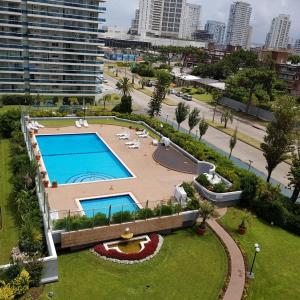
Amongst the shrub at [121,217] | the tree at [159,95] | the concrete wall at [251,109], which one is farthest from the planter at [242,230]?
the concrete wall at [251,109]

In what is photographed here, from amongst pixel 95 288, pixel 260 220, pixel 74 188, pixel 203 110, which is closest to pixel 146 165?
pixel 74 188

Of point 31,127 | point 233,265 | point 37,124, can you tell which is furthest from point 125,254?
point 37,124

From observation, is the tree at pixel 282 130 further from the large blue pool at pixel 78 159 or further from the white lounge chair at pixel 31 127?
the white lounge chair at pixel 31 127

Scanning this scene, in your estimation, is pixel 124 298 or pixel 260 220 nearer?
pixel 124 298

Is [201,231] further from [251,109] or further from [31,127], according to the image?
[251,109]

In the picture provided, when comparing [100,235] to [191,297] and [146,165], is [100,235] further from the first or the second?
[146,165]

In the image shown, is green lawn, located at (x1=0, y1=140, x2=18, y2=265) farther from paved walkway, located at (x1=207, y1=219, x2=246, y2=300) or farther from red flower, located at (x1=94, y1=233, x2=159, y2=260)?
paved walkway, located at (x1=207, y1=219, x2=246, y2=300)
